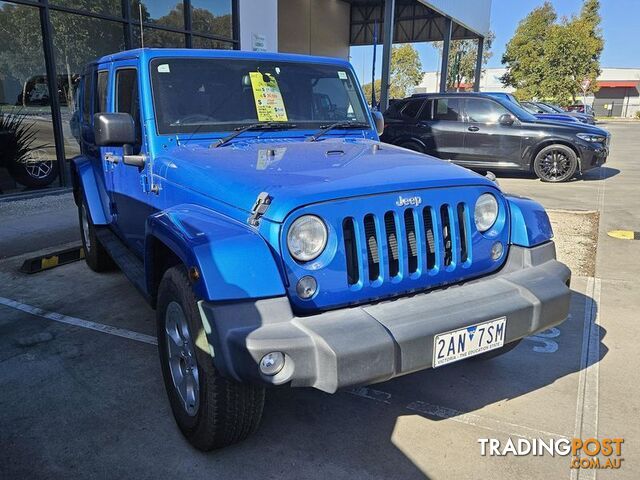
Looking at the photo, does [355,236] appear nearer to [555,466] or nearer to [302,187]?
[302,187]

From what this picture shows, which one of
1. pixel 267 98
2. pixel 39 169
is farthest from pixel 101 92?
pixel 39 169

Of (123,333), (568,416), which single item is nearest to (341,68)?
(123,333)

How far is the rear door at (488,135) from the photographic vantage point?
10523 mm

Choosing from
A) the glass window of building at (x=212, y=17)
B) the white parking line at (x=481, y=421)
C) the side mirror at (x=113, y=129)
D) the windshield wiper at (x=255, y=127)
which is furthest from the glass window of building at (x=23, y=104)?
the white parking line at (x=481, y=421)

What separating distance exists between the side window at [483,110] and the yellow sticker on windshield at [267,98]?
824 cm

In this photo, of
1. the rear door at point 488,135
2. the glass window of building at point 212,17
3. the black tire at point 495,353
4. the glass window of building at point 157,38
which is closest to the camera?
the black tire at point 495,353

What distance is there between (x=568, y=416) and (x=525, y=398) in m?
0.25

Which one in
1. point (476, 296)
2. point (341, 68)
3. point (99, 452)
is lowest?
point (99, 452)

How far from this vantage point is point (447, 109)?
435 inches

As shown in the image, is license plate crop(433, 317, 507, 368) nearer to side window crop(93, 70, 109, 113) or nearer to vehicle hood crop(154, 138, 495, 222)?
vehicle hood crop(154, 138, 495, 222)

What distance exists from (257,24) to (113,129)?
988 cm

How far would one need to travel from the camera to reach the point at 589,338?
3.67 metres

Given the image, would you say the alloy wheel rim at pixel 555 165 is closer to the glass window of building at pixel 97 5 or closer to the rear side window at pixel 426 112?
the rear side window at pixel 426 112

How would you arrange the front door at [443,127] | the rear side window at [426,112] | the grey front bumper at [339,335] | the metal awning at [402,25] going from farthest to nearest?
the metal awning at [402,25], the rear side window at [426,112], the front door at [443,127], the grey front bumper at [339,335]
